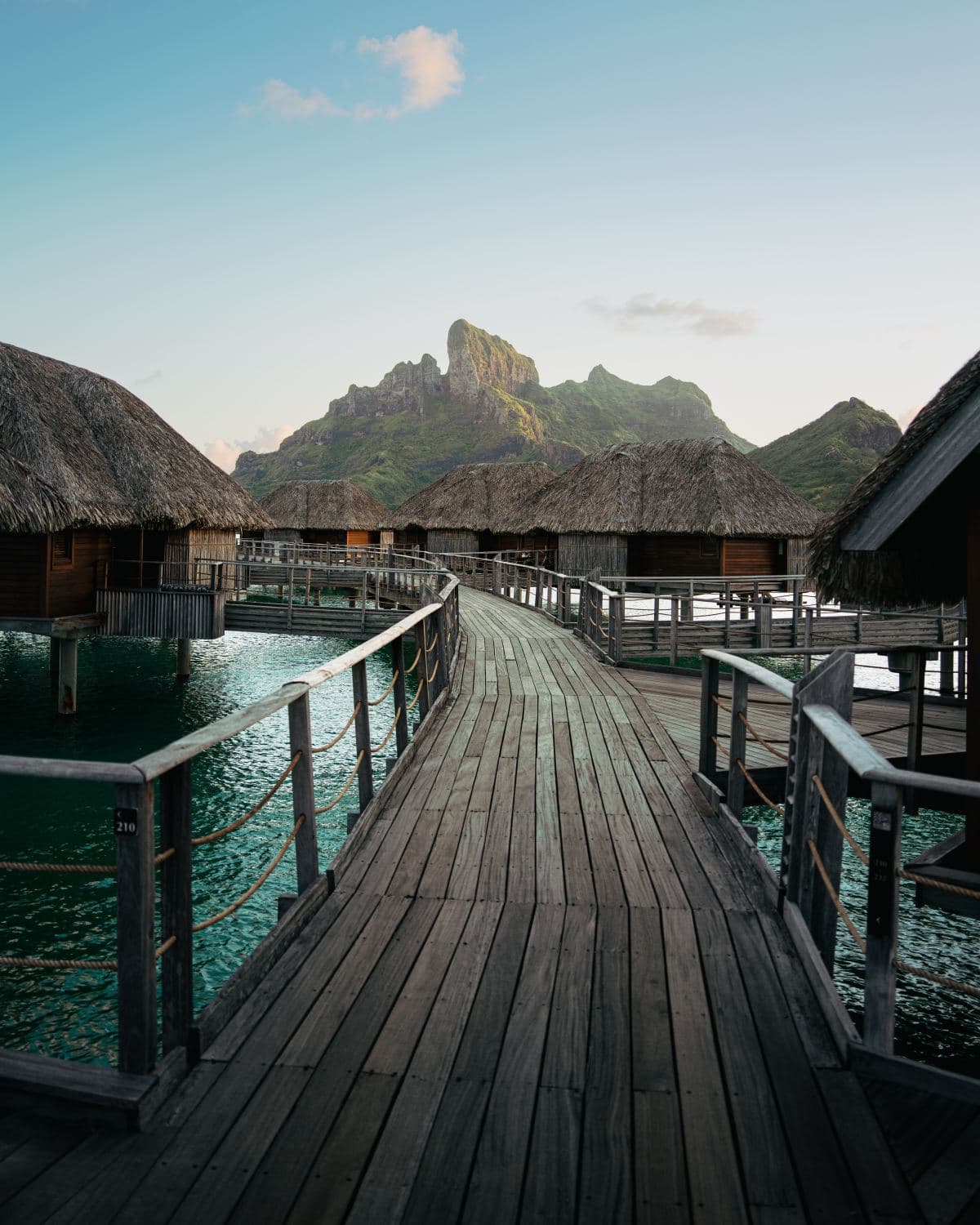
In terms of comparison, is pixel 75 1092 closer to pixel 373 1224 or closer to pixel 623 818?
pixel 373 1224

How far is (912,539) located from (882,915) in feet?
15.5

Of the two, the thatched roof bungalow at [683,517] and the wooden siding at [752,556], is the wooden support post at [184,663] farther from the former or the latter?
the wooden siding at [752,556]

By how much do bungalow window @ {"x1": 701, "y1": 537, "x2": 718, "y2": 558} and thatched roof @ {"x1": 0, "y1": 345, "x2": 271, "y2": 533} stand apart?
51.5 ft

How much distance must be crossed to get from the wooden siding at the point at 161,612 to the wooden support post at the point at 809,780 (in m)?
16.3

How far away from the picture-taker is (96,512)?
17312 mm

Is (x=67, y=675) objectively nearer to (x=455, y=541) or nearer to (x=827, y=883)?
(x=827, y=883)

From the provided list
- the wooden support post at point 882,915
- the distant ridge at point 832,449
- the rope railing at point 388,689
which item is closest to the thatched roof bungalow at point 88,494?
the rope railing at point 388,689

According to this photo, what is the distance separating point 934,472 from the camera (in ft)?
16.3

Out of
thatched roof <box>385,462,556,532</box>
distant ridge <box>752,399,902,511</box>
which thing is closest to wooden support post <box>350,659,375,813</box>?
thatched roof <box>385,462,556,532</box>

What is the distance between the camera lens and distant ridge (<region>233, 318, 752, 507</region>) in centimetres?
12544


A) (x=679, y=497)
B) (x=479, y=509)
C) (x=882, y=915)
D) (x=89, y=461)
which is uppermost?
(x=479, y=509)

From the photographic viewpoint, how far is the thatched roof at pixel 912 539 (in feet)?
17.1

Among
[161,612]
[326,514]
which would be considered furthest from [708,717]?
[326,514]

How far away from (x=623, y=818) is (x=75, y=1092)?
3270 millimetres
